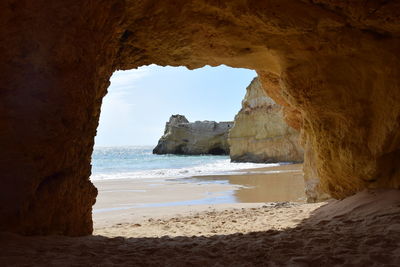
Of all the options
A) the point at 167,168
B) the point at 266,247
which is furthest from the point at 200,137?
the point at 266,247

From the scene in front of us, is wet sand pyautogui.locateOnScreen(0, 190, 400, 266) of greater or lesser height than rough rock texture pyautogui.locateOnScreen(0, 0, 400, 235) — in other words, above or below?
below

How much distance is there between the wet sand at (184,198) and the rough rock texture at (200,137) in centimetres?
3313

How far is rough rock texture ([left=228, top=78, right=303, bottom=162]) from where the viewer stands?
27.5 metres

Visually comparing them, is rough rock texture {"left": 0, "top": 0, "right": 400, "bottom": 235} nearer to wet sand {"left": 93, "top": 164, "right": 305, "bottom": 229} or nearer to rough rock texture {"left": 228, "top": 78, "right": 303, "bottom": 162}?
wet sand {"left": 93, "top": 164, "right": 305, "bottom": 229}

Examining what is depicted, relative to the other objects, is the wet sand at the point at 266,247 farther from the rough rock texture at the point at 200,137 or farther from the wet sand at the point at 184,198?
the rough rock texture at the point at 200,137

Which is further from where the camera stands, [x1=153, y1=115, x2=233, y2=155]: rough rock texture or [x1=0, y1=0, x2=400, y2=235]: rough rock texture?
[x1=153, y1=115, x2=233, y2=155]: rough rock texture

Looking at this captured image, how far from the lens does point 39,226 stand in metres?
3.65

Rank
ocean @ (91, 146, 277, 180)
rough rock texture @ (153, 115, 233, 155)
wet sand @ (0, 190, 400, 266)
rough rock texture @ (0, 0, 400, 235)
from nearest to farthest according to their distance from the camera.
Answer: wet sand @ (0, 190, 400, 266) < rough rock texture @ (0, 0, 400, 235) < ocean @ (91, 146, 277, 180) < rough rock texture @ (153, 115, 233, 155)

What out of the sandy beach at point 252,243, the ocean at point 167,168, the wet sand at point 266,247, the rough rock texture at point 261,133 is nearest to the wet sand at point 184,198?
the sandy beach at point 252,243

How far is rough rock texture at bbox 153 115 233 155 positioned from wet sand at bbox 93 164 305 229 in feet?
109

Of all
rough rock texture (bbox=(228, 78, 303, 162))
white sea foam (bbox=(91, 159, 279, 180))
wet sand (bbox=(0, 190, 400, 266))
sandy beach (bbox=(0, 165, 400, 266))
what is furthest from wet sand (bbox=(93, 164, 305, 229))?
rough rock texture (bbox=(228, 78, 303, 162))

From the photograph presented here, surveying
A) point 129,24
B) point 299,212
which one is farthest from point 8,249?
point 299,212

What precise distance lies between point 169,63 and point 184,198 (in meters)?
5.60

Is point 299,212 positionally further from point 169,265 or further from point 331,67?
point 169,265
